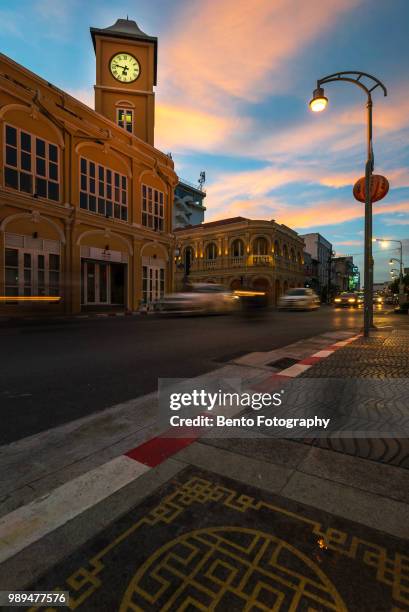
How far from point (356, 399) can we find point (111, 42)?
3187cm

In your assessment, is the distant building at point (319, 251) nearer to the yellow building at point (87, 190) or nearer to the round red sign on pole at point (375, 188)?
the yellow building at point (87, 190)

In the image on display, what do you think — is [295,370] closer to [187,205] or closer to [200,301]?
[200,301]

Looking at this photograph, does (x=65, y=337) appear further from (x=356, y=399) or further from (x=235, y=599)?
(x=235, y=599)

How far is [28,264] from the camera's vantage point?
16.4 meters

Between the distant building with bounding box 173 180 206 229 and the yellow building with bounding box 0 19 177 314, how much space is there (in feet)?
93.4

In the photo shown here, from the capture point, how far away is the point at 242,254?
1644 inches

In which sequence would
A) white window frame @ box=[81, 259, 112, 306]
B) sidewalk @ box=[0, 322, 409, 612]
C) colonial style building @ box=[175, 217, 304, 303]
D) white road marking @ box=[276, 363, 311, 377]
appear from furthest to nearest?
colonial style building @ box=[175, 217, 304, 303], white window frame @ box=[81, 259, 112, 306], white road marking @ box=[276, 363, 311, 377], sidewalk @ box=[0, 322, 409, 612]

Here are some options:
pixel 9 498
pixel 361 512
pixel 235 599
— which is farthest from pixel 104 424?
pixel 361 512

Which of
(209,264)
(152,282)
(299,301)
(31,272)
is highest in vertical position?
(209,264)

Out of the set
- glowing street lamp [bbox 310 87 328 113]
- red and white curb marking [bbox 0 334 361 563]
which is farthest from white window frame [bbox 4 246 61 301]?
red and white curb marking [bbox 0 334 361 563]

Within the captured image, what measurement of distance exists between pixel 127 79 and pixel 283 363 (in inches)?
1131

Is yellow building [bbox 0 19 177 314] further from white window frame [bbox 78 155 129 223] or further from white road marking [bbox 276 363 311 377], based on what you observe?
white road marking [bbox 276 363 311 377]

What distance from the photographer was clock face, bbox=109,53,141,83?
82.0ft

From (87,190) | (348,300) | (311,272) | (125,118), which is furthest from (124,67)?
(311,272)
